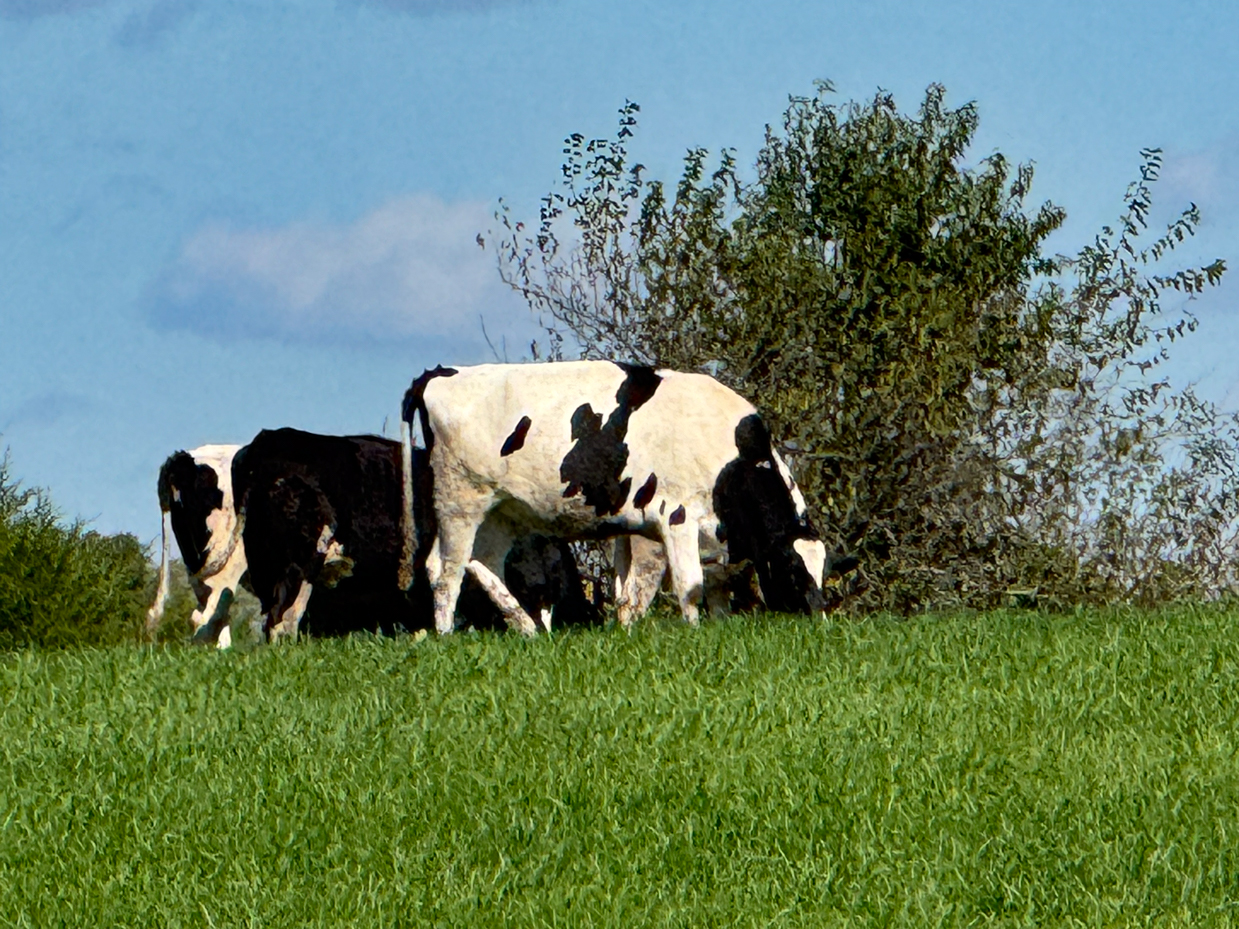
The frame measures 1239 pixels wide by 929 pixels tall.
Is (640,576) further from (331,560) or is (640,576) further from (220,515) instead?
(220,515)

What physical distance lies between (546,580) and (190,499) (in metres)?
3.98

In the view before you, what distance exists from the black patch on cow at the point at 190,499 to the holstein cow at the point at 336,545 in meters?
1.08

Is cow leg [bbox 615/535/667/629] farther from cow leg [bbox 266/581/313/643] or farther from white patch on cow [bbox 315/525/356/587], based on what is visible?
white patch on cow [bbox 315/525/356/587]

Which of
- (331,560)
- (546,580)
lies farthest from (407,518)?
(546,580)

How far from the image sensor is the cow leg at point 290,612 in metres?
17.7

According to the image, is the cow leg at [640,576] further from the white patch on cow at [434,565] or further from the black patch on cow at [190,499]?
the black patch on cow at [190,499]

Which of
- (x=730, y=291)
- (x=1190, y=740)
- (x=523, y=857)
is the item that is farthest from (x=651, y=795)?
(x=730, y=291)

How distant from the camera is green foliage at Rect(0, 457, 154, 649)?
27.2m

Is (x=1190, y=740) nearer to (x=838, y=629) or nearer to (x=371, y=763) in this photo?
(x=838, y=629)

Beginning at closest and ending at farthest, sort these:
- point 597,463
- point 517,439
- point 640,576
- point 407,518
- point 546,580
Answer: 1. point 597,463
2. point 517,439
3. point 407,518
4. point 640,576
5. point 546,580

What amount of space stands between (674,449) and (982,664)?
14.4 ft

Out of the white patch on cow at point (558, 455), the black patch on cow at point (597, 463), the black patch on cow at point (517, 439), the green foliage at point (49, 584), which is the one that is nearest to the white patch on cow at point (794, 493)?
the white patch on cow at point (558, 455)

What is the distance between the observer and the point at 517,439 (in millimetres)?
15281

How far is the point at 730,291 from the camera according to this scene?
21.8m
